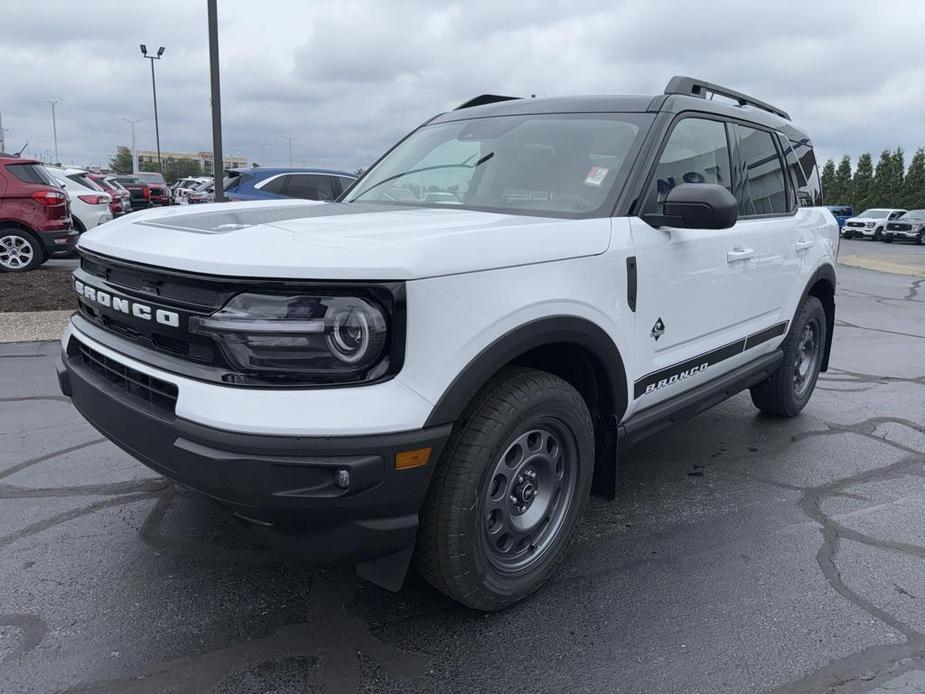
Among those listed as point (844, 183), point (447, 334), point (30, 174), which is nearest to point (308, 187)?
point (30, 174)

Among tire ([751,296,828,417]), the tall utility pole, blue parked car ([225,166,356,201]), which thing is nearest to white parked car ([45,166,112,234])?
blue parked car ([225,166,356,201])

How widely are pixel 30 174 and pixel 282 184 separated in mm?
4137

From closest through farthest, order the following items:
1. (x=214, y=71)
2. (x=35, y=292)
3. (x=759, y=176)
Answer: (x=759, y=176) → (x=35, y=292) → (x=214, y=71)

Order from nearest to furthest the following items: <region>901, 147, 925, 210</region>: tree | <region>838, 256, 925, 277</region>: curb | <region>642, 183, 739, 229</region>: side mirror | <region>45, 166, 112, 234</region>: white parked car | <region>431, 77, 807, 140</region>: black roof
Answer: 1. <region>642, 183, 739, 229</region>: side mirror
2. <region>431, 77, 807, 140</region>: black roof
3. <region>45, 166, 112, 234</region>: white parked car
4. <region>838, 256, 925, 277</region>: curb
5. <region>901, 147, 925, 210</region>: tree

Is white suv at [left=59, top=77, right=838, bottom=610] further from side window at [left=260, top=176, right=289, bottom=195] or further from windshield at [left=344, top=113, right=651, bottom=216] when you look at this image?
side window at [left=260, top=176, right=289, bottom=195]

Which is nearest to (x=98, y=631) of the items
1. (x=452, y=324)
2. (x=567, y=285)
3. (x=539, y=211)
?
(x=452, y=324)

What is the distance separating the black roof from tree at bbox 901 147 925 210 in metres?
52.8

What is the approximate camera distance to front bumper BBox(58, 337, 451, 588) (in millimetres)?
2086

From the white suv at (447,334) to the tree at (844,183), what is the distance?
189 feet

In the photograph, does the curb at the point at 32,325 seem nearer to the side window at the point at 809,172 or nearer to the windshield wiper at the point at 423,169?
the windshield wiper at the point at 423,169

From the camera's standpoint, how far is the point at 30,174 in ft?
34.8

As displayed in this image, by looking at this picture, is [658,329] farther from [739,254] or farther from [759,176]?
[759,176]

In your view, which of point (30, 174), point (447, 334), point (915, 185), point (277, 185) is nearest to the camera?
point (447, 334)

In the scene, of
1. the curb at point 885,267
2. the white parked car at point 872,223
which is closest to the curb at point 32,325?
the curb at point 885,267
